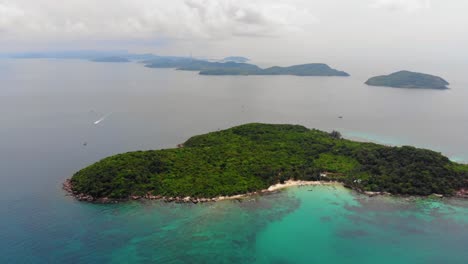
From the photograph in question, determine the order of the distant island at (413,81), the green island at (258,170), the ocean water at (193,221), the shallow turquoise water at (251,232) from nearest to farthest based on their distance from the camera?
the shallow turquoise water at (251,232) < the ocean water at (193,221) < the green island at (258,170) < the distant island at (413,81)

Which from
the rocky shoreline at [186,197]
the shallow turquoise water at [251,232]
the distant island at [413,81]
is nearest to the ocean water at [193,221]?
the shallow turquoise water at [251,232]

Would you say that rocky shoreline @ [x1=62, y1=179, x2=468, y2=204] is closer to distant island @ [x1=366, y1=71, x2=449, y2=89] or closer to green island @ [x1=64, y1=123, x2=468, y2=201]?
green island @ [x1=64, y1=123, x2=468, y2=201]

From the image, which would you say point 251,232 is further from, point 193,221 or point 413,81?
point 413,81

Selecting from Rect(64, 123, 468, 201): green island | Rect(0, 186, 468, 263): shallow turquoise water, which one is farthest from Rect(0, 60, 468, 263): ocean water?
Rect(64, 123, 468, 201): green island

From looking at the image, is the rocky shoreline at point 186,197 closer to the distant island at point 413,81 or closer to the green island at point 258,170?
the green island at point 258,170

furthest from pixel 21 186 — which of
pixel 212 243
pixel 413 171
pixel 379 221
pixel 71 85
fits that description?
pixel 71 85

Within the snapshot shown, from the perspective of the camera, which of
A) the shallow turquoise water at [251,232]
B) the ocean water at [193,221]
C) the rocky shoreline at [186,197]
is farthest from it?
the rocky shoreline at [186,197]

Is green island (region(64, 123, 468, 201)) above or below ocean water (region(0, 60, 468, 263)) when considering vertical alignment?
above
